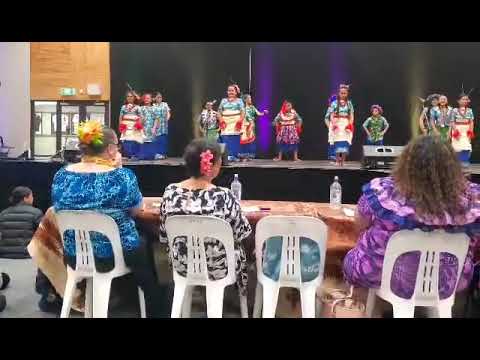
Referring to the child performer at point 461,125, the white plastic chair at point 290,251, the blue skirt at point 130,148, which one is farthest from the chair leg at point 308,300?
the blue skirt at point 130,148

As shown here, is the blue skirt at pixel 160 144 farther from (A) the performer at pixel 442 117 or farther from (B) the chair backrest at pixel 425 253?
(B) the chair backrest at pixel 425 253

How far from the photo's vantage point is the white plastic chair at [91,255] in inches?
94.4

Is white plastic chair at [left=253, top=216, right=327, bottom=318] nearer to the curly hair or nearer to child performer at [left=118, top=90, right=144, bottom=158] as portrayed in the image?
the curly hair

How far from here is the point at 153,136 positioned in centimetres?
705

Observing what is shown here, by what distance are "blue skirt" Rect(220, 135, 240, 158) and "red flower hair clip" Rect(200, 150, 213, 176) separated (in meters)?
Result: 4.43

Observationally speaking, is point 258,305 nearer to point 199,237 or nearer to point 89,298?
point 199,237

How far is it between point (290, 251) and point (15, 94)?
7979 mm

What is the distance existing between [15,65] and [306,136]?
5.40 meters

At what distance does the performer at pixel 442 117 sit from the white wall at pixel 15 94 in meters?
6.87

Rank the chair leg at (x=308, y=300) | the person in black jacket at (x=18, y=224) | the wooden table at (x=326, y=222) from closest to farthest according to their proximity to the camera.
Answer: the chair leg at (x=308, y=300), the wooden table at (x=326, y=222), the person in black jacket at (x=18, y=224)

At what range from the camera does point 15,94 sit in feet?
28.6

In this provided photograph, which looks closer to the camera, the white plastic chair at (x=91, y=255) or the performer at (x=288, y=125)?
the white plastic chair at (x=91, y=255)

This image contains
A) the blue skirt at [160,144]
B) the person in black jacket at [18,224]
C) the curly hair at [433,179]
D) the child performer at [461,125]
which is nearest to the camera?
the curly hair at [433,179]

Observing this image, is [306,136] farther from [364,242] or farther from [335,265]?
[364,242]
